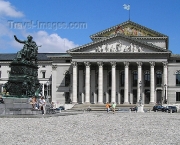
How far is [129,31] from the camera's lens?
9881 cm

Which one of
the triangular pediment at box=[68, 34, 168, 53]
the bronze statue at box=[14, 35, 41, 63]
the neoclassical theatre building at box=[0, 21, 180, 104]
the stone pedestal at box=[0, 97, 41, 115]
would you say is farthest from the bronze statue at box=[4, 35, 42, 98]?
the triangular pediment at box=[68, 34, 168, 53]

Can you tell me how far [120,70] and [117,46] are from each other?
24.8ft

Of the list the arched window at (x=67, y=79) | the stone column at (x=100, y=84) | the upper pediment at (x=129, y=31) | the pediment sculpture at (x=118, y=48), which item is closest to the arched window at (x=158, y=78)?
the pediment sculpture at (x=118, y=48)

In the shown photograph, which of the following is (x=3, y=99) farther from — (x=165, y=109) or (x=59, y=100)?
(x=59, y=100)

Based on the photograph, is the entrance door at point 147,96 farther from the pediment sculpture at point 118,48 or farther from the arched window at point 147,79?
the pediment sculpture at point 118,48

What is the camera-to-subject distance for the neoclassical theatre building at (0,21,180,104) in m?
90.0

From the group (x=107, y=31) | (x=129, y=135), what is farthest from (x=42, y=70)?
(x=129, y=135)

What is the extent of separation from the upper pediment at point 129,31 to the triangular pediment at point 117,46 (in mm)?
7332

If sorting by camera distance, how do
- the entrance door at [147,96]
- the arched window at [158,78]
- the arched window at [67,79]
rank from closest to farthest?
1. the arched window at [158,78]
2. the entrance door at [147,96]
3. the arched window at [67,79]

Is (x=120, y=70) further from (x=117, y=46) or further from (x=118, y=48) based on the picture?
(x=117, y=46)

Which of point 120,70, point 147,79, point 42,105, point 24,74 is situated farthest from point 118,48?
point 24,74

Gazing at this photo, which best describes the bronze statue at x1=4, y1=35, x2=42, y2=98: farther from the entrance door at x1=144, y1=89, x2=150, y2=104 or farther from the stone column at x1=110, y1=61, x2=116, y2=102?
the entrance door at x1=144, y1=89, x2=150, y2=104

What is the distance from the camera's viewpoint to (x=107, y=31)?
9850 centimetres

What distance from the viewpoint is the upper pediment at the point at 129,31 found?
322 ft
